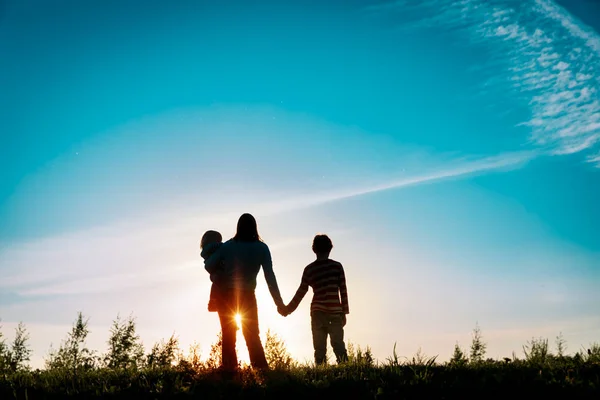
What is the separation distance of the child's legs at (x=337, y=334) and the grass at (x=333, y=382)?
2011 mm

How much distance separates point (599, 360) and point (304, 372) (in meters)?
4.56

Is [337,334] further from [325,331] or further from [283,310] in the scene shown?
[283,310]

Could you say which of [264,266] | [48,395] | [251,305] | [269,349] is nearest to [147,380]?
[48,395]

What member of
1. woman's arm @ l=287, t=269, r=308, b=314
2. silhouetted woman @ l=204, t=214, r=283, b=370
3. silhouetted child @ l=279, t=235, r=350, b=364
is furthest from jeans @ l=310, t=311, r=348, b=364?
silhouetted woman @ l=204, t=214, r=283, b=370

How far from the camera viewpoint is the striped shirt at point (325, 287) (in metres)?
9.96

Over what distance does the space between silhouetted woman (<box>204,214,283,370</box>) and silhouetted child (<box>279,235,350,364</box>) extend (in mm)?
1560

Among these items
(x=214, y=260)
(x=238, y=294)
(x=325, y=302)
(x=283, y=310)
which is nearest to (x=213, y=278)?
(x=214, y=260)

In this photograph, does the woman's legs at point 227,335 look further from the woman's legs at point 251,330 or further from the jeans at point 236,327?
the woman's legs at point 251,330

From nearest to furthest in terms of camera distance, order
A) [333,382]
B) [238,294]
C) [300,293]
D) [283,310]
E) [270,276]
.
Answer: [333,382] → [238,294] → [270,276] → [283,310] → [300,293]

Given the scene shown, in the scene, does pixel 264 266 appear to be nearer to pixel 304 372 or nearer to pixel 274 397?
pixel 304 372

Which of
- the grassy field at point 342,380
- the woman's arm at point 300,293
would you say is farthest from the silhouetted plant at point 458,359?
the woman's arm at point 300,293

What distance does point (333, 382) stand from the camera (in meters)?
6.55

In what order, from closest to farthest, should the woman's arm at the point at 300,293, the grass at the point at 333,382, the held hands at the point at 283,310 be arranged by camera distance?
the grass at the point at 333,382 < the held hands at the point at 283,310 < the woman's arm at the point at 300,293

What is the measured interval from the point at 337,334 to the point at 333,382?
3.37 m
